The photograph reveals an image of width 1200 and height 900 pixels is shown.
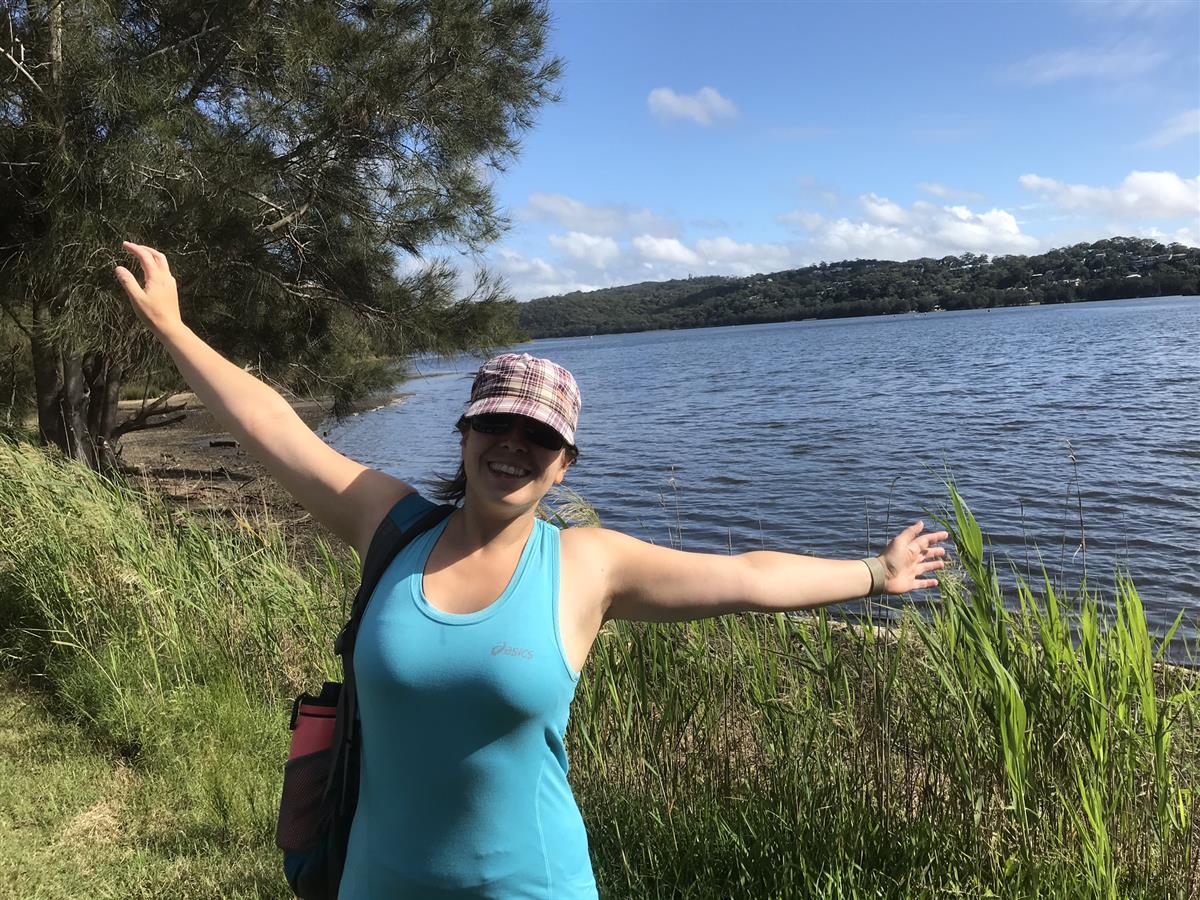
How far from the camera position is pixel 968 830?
2793 mm

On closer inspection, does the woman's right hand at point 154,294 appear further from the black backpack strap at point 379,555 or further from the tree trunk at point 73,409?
the tree trunk at point 73,409

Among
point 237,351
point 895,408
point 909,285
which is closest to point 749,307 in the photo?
point 909,285

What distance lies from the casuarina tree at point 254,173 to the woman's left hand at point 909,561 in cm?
660

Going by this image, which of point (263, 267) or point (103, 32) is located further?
point (263, 267)

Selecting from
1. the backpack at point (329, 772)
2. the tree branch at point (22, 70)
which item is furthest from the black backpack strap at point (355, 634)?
the tree branch at point (22, 70)

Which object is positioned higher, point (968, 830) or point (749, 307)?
point (749, 307)

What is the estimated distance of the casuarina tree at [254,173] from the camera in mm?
6801

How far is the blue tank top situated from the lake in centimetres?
219

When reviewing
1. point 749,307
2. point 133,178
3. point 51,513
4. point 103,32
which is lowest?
point 51,513

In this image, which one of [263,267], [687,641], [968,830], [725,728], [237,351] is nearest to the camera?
[968,830]

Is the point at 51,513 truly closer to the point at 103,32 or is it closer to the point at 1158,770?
the point at 103,32

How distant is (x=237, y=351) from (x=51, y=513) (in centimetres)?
413

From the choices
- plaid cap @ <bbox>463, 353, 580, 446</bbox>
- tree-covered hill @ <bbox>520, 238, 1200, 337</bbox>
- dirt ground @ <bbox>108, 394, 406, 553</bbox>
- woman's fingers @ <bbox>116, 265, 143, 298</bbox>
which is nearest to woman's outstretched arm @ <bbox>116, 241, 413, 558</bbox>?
woman's fingers @ <bbox>116, 265, 143, 298</bbox>

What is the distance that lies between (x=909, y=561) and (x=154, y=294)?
6.68ft
